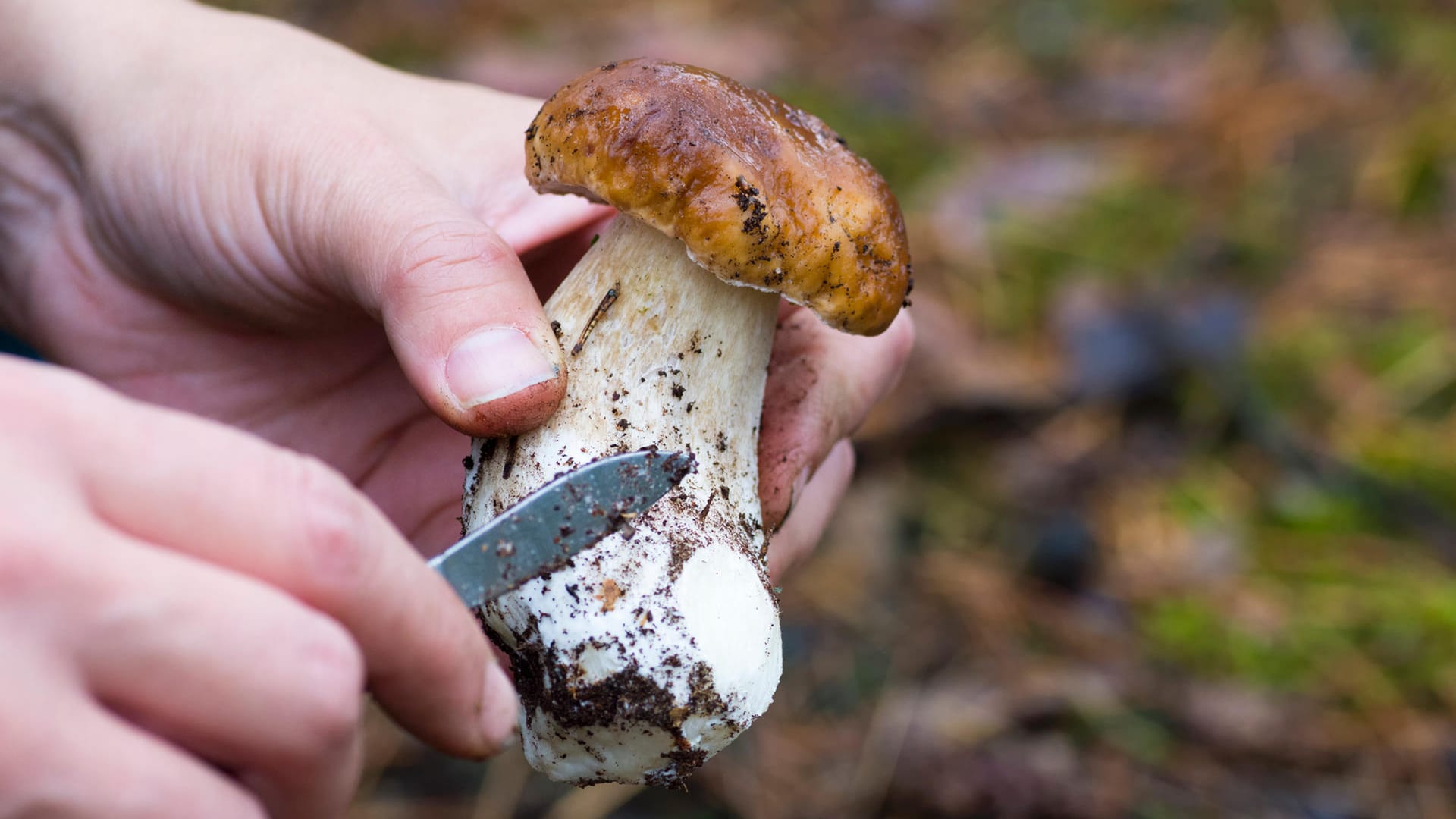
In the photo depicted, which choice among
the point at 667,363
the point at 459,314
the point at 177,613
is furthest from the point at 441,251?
the point at 177,613

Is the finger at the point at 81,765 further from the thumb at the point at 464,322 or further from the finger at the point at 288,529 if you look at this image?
the thumb at the point at 464,322

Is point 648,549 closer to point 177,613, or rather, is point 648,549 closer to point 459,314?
point 459,314

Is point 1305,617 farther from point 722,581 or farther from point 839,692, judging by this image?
point 722,581

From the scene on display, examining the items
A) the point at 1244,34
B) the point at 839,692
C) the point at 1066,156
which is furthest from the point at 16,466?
the point at 1244,34

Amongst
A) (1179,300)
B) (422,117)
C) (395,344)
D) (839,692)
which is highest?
(422,117)

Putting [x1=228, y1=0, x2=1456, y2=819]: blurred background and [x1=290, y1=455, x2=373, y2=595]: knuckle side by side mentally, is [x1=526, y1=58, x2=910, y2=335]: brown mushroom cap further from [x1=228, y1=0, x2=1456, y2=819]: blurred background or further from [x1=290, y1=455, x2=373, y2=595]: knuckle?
[x1=228, y1=0, x2=1456, y2=819]: blurred background

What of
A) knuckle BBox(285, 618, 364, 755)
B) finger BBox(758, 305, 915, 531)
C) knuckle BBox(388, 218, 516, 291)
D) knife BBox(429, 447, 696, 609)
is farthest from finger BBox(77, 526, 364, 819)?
finger BBox(758, 305, 915, 531)

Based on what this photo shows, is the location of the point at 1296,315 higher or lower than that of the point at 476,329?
lower

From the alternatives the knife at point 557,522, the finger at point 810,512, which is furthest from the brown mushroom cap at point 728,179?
the finger at point 810,512
